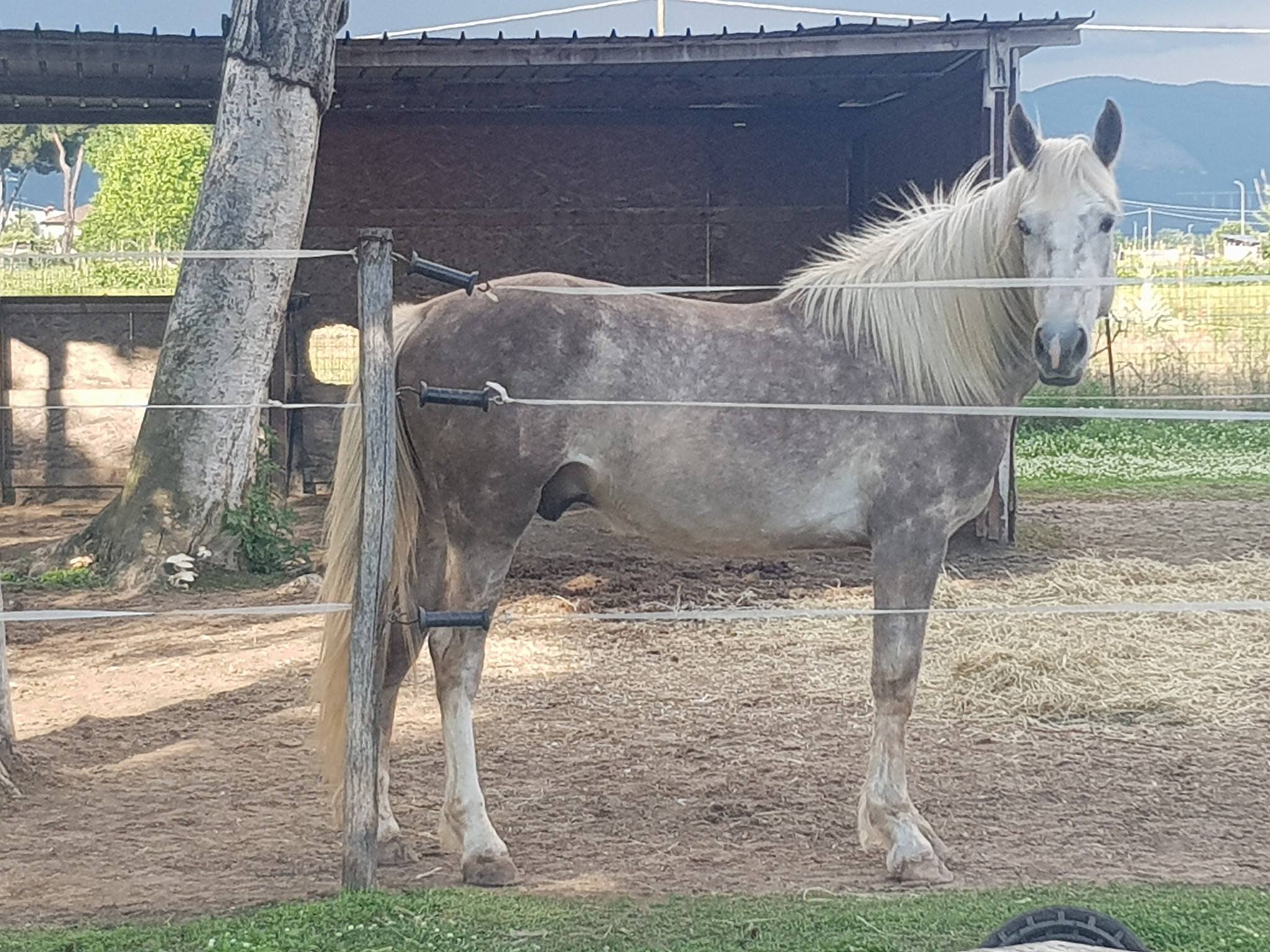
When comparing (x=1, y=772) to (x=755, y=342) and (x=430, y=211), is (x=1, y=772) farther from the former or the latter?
(x=430, y=211)

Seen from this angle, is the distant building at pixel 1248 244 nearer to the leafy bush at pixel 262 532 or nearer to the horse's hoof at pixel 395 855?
the leafy bush at pixel 262 532

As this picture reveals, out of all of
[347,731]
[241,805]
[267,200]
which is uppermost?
[267,200]

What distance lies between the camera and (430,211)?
1209cm

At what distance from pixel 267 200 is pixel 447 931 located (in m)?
5.11

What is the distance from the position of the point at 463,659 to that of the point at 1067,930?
168cm

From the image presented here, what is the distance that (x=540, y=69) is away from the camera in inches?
376

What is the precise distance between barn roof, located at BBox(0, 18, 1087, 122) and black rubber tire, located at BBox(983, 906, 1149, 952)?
6.08 metres

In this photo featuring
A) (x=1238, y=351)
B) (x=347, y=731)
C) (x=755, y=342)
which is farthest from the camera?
(x=1238, y=351)

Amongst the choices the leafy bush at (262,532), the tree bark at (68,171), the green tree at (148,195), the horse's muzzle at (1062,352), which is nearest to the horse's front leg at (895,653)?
the horse's muzzle at (1062,352)

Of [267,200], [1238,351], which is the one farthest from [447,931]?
[1238,351]

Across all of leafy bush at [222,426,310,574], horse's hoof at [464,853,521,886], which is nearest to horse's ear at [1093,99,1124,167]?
horse's hoof at [464,853,521,886]

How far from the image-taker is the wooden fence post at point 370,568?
3.16 m

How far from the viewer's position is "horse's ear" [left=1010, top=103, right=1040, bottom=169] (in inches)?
139

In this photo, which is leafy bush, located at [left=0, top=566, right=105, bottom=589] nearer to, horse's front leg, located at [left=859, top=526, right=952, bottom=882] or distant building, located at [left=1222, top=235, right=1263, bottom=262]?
horse's front leg, located at [left=859, top=526, right=952, bottom=882]
